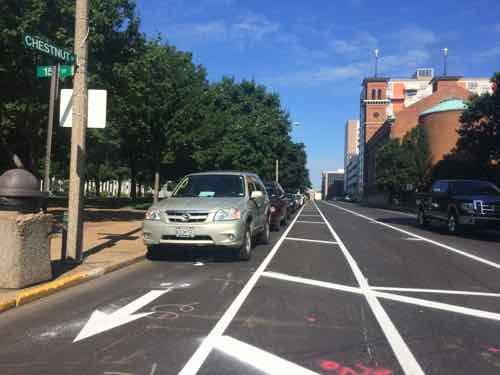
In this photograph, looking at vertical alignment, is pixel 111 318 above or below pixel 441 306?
below

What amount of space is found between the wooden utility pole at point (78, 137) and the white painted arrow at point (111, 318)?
2.52m

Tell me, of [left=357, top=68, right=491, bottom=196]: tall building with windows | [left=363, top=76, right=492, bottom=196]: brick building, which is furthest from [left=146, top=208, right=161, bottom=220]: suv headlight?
[left=357, top=68, right=491, bottom=196]: tall building with windows

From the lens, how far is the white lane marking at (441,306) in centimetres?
549

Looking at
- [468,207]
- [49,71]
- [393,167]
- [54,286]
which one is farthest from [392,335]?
[393,167]

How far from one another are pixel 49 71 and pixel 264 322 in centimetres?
509

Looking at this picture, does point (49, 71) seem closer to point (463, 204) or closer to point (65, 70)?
point (65, 70)

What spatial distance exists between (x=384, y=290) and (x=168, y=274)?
11.4 ft

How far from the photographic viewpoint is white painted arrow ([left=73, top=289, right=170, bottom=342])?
4.75 metres

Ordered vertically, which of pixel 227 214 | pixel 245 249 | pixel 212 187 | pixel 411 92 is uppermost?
pixel 411 92

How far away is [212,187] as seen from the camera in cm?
1003

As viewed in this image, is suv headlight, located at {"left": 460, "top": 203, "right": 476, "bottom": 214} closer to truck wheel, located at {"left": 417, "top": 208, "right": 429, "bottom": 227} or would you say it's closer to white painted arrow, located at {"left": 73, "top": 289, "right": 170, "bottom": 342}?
truck wheel, located at {"left": 417, "top": 208, "right": 429, "bottom": 227}

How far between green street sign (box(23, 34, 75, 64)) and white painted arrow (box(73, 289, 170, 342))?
12.9 ft

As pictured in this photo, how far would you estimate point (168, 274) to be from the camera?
25.6ft

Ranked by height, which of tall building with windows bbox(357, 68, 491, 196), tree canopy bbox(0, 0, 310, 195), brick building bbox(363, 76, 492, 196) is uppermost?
tall building with windows bbox(357, 68, 491, 196)
